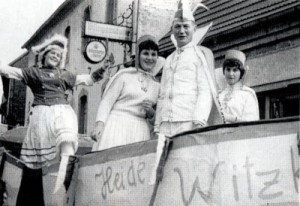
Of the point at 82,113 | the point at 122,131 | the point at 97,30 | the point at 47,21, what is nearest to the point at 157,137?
the point at 122,131

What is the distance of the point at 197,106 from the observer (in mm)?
4672

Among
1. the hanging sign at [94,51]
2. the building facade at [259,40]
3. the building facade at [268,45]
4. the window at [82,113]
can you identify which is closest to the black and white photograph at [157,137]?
the building facade at [259,40]

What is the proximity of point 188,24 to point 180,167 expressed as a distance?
5.56 feet

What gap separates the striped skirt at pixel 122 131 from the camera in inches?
206

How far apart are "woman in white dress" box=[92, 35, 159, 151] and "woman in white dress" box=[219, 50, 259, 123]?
2.12 feet

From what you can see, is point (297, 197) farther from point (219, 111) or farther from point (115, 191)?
point (219, 111)

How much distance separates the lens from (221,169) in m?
3.33

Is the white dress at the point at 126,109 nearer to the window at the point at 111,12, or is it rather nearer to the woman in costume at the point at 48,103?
the woman in costume at the point at 48,103

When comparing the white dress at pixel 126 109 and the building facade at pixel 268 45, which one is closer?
the white dress at pixel 126 109

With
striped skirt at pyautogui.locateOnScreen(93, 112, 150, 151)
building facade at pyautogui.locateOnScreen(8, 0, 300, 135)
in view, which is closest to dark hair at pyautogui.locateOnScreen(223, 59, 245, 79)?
striped skirt at pyautogui.locateOnScreen(93, 112, 150, 151)

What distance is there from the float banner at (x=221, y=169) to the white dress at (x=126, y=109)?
46.0 inches

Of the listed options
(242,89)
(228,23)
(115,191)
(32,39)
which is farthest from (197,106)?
(32,39)

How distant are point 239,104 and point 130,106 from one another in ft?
3.18

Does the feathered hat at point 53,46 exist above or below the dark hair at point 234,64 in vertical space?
above
